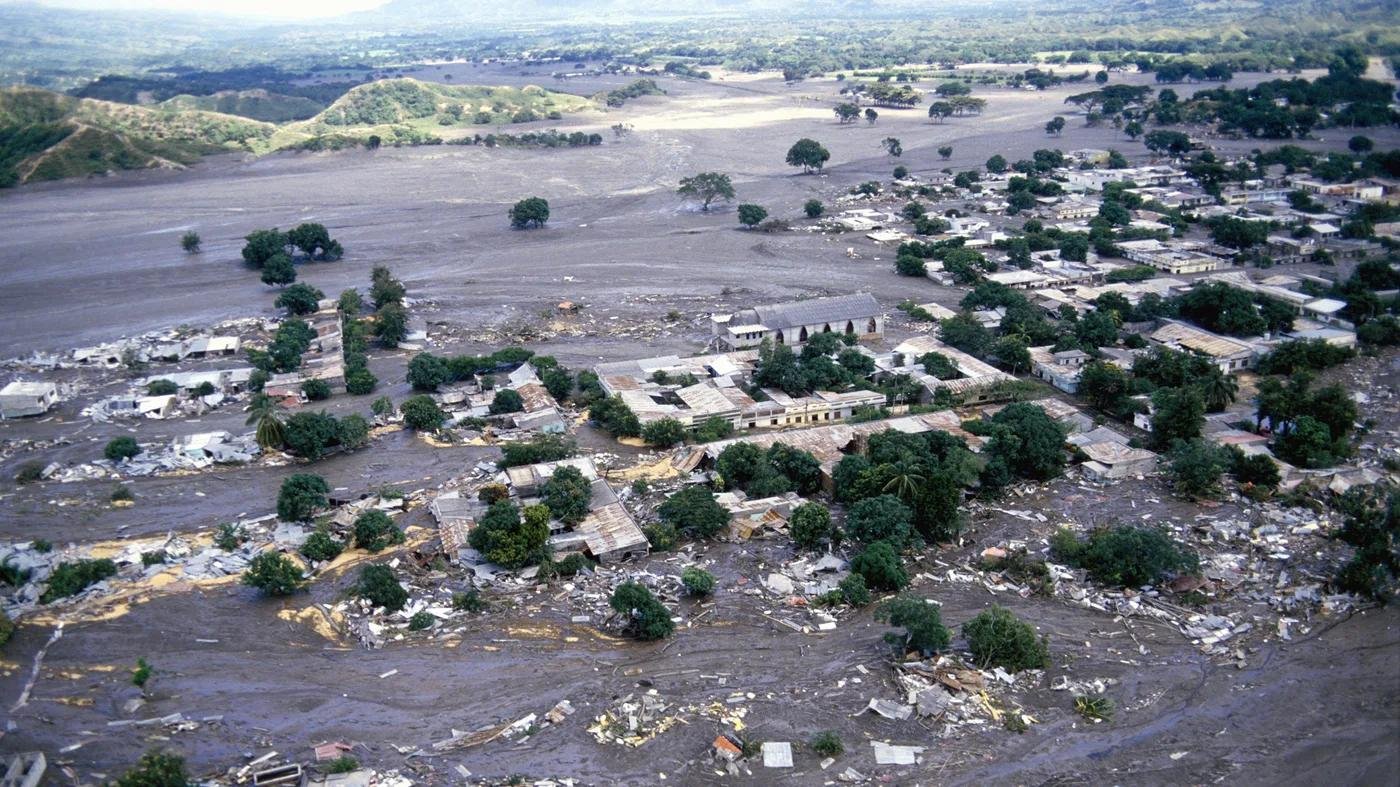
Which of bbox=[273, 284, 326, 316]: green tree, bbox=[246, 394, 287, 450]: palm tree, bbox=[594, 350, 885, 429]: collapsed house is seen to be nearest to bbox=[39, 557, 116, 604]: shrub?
bbox=[246, 394, 287, 450]: palm tree

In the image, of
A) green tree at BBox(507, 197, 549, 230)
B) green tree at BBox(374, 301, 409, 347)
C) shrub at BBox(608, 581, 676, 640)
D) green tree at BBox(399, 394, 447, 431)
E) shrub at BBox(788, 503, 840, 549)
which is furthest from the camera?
green tree at BBox(507, 197, 549, 230)

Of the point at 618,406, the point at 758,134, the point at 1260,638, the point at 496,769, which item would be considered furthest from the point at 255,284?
the point at 758,134

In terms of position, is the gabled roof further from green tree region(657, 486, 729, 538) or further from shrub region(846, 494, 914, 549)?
shrub region(846, 494, 914, 549)

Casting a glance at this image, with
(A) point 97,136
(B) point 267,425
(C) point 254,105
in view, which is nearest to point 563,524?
(B) point 267,425

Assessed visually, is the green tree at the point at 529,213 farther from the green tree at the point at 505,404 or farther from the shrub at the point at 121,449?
the shrub at the point at 121,449

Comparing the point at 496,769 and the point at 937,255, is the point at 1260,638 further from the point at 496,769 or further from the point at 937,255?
the point at 937,255

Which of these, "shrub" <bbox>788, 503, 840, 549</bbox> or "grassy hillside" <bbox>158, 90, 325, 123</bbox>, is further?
"grassy hillside" <bbox>158, 90, 325, 123</bbox>
